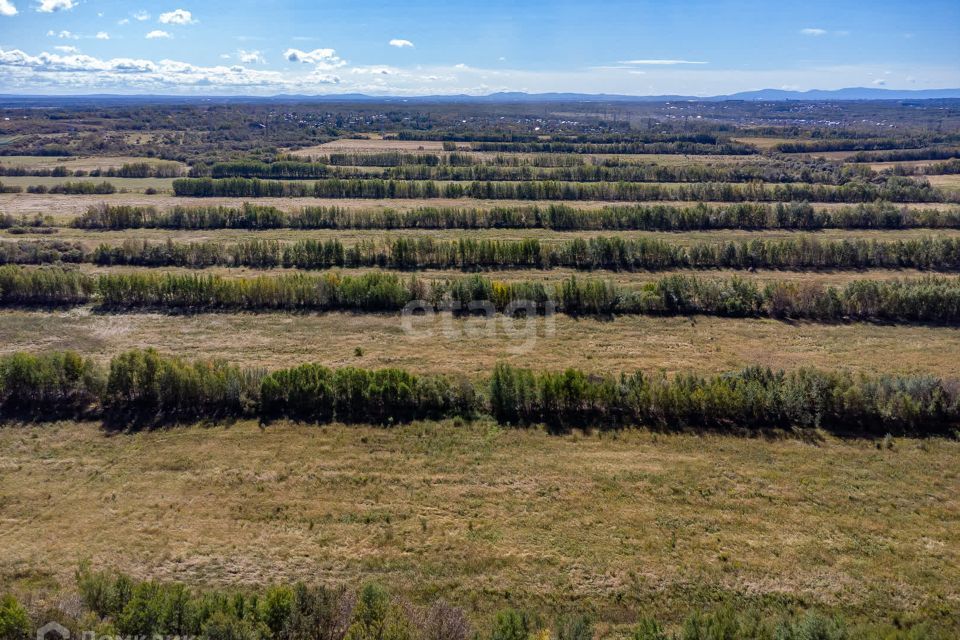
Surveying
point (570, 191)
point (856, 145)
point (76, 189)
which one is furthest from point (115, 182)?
point (856, 145)

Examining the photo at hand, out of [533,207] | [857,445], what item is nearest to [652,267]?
[533,207]

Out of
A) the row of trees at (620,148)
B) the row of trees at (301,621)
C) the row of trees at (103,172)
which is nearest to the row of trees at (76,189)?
the row of trees at (103,172)

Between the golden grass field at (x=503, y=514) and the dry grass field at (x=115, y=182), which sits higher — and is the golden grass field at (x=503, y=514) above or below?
below

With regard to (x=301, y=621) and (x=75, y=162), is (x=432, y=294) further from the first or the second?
(x=75, y=162)

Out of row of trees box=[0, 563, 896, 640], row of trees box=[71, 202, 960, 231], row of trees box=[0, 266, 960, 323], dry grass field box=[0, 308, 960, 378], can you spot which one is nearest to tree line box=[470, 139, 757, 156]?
row of trees box=[71, 202, 960, 231]

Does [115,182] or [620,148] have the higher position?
[620,148]

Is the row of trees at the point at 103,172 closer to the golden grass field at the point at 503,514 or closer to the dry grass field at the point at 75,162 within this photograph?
the dry grass field at the point at 75,162

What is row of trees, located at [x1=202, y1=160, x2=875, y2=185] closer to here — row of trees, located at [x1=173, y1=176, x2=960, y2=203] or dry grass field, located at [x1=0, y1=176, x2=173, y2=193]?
dry grass field, located at [x1=0, y1=176, x2=173, y2=193]
